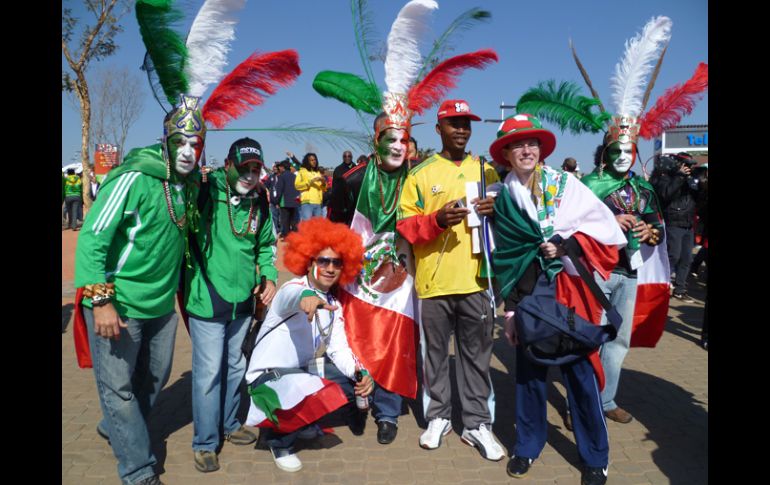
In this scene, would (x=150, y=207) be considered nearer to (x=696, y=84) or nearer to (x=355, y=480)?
(x=355, y=480)

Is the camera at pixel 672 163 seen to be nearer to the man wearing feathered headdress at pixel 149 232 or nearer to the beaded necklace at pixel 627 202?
the beaded necklace at pixel 627 202

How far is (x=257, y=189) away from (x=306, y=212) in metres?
9.10

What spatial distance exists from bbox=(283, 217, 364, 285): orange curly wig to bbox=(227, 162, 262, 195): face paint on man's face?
17.6 inches

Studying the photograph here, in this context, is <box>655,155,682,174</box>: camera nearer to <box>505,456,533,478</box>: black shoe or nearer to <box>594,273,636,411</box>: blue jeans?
<box>594,273,636,411</box>: blue jeans

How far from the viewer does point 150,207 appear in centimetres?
279

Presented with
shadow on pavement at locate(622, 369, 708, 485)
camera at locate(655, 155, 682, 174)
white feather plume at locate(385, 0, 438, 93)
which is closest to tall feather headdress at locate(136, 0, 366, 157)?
white feather plume at locate(385, 0, 438, 93)

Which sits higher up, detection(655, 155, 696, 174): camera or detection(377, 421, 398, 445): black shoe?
detection(655, 155, 696, 174): camera

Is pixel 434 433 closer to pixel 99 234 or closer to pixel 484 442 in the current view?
pixel 484 442

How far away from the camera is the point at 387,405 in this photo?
Result: 3.65m

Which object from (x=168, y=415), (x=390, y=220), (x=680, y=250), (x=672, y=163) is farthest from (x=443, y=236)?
(x=680, y=250)

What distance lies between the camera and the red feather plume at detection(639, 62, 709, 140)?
12.4ft

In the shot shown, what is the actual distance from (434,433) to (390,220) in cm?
148

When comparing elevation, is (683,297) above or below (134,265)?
below
